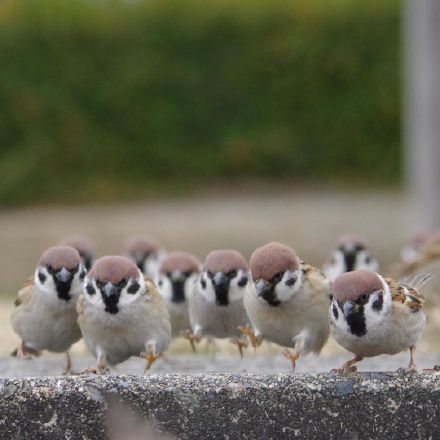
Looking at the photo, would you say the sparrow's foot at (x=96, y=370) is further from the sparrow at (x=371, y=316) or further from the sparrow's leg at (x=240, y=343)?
the sparrow at (x=371, y=316)

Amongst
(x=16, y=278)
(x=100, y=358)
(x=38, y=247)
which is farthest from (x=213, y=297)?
(x=38, y=247)

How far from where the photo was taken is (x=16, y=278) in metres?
13.6

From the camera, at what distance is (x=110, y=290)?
15.1ft

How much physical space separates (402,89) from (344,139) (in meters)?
1.15

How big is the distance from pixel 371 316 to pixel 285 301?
656mm

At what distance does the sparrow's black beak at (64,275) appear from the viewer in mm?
4953

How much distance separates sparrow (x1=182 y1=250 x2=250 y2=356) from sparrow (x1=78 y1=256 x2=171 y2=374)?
0.43 metres

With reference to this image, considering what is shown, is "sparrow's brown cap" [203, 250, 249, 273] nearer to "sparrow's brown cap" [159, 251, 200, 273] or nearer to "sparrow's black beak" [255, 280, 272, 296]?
"sparrow's black beak" [255, 280, 272, 296]

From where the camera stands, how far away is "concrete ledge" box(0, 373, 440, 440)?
382 centimetres

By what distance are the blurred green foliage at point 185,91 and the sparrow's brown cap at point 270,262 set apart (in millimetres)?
12969

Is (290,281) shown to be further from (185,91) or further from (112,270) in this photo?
(185,91)

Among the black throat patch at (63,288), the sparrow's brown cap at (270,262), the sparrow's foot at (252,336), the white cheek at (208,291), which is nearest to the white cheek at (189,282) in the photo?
the white cheek at (208,291)

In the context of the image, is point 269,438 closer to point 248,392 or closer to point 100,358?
point 248,392

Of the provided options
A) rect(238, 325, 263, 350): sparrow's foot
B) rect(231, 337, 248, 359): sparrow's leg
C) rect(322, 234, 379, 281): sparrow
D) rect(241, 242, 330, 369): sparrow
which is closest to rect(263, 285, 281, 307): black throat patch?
rect(241, 242, 330, 369): sparrow
